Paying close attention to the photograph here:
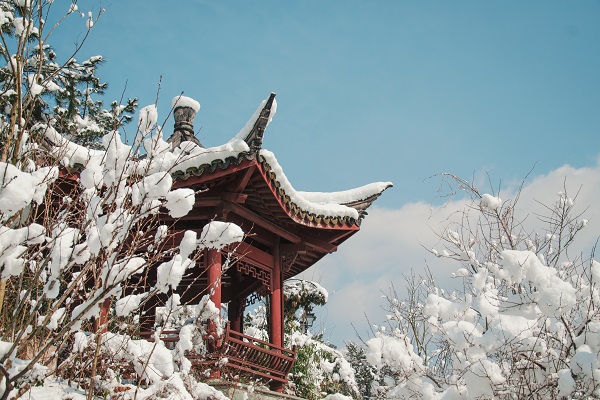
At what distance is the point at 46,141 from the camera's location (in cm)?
523

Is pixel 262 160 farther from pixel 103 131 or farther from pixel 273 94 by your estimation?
pixel 103 131

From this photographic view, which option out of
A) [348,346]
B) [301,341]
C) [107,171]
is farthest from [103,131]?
[107,171]

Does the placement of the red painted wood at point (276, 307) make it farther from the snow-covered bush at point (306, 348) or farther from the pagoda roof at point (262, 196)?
the snow-covered bush at point (306, 348)

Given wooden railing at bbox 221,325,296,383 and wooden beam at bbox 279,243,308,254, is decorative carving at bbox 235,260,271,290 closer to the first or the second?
wooden beam at bbox 279,243,308,254

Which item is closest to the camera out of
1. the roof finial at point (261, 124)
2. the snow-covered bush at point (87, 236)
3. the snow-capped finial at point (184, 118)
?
the snow-covered bush at point (87, 236)

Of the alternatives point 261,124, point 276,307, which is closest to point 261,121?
point 261,124

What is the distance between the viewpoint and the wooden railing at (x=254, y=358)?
6.03 m

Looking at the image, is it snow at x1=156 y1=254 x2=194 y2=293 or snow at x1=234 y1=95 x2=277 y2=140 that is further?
snow at x1=234 y1=95 x2=277 y2=140

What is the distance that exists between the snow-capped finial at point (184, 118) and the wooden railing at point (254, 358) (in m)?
2.90

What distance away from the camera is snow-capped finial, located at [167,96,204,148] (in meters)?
8.07

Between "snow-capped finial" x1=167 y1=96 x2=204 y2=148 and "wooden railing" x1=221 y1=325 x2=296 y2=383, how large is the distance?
2.90 m

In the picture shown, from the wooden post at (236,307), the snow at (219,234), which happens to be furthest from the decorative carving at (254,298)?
the snow at (219,234)

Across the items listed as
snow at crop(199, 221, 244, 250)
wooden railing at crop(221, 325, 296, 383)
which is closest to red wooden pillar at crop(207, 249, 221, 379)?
wooden railing at crop(221, 325, 296, 383)

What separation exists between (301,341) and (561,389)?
8.04 m
